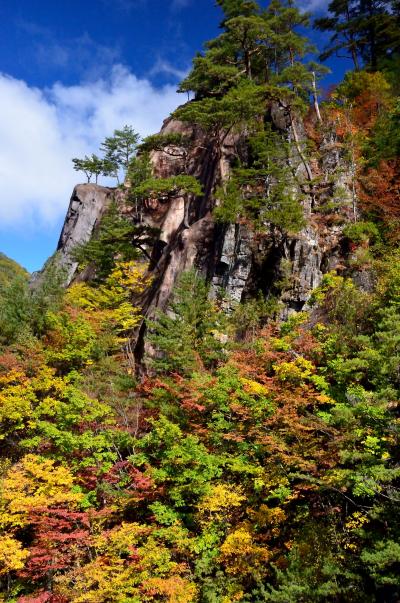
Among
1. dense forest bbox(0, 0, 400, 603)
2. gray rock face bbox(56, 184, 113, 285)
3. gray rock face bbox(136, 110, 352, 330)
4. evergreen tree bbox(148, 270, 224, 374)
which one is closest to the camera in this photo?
dense forest bbox(0, 0, 400, 603)

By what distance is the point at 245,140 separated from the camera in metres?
29.4

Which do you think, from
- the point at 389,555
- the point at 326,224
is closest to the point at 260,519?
the point at 389,555

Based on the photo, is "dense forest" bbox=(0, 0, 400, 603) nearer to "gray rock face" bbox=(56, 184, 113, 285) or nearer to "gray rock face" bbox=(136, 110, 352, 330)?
"gray rock face" bbox=(136, 110, 352, 330)

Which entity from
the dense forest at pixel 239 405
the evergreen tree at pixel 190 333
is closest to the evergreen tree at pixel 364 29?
the dense forest at pixel 239 405

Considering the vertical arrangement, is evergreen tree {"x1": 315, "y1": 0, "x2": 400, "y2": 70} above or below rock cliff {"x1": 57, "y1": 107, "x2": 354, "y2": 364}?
above

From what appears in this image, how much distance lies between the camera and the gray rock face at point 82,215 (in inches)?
1806

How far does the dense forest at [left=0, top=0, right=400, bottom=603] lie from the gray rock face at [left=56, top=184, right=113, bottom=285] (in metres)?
16.9

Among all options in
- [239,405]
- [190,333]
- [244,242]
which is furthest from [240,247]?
[239,405]

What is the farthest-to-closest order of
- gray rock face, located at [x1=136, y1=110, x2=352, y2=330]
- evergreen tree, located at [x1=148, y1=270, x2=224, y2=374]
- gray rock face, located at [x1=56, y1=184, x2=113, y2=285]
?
gray rock face, located at [x1=56, y1=184, x2=113, y2=285]
gray rock face, located at [x1=136, y1=110, x2=352, y2=330]
evergreen tree, located at [x1=148, y1=270, x2=224, y2=374]

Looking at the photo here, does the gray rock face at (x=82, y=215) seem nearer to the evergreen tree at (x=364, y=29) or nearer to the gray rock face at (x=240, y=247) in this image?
the gray rock face at (x=240, y=247)

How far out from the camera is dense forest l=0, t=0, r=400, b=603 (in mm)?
11102

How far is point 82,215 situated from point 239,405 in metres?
39.0

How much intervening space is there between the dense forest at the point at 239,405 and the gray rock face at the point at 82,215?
1694cm

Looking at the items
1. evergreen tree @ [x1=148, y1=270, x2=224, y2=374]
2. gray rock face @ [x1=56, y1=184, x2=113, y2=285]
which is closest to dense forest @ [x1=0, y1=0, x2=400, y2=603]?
evergreen tree @ [x1=148, y1=270, x2=224, y2=374]
